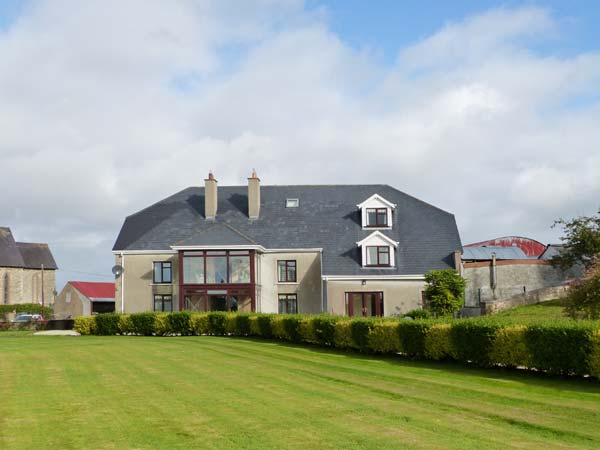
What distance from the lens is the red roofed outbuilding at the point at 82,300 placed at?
79.6m

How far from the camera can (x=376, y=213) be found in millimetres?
48125

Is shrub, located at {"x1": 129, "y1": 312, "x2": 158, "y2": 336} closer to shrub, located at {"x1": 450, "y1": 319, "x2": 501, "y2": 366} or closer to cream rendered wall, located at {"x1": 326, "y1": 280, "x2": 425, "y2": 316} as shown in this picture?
cream rendered wall, located at {"x1": 326, "y1": 280, "x2": 425, "y2": 316}

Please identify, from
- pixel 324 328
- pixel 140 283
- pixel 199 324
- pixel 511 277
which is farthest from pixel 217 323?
pixel 511 277

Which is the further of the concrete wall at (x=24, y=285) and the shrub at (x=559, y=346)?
the concrete wall at (x=24, y=285)

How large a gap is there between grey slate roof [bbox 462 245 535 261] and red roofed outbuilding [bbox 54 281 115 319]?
39.9 meters

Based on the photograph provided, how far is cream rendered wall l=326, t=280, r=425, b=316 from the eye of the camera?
148 ft

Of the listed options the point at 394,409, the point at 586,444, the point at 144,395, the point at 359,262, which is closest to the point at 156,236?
the point at 359,262

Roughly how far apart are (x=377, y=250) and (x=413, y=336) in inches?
954

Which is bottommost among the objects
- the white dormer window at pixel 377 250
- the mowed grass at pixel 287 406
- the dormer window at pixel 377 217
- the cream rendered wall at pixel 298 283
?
the mowed grass at pixel 287 406

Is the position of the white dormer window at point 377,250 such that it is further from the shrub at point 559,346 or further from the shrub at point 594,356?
the shrub at point 594,356

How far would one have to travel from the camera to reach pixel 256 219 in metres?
49.4

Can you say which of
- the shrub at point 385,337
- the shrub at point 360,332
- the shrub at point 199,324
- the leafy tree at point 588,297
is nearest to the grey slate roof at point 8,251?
the shrub at point 199,324

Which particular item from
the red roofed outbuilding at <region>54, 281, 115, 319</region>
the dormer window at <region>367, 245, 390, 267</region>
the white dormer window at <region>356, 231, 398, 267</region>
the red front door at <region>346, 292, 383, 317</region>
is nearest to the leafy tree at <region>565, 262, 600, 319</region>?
the red front door at <region>346, 292, 383, 317</region>

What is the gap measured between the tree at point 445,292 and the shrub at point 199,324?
1347cm
